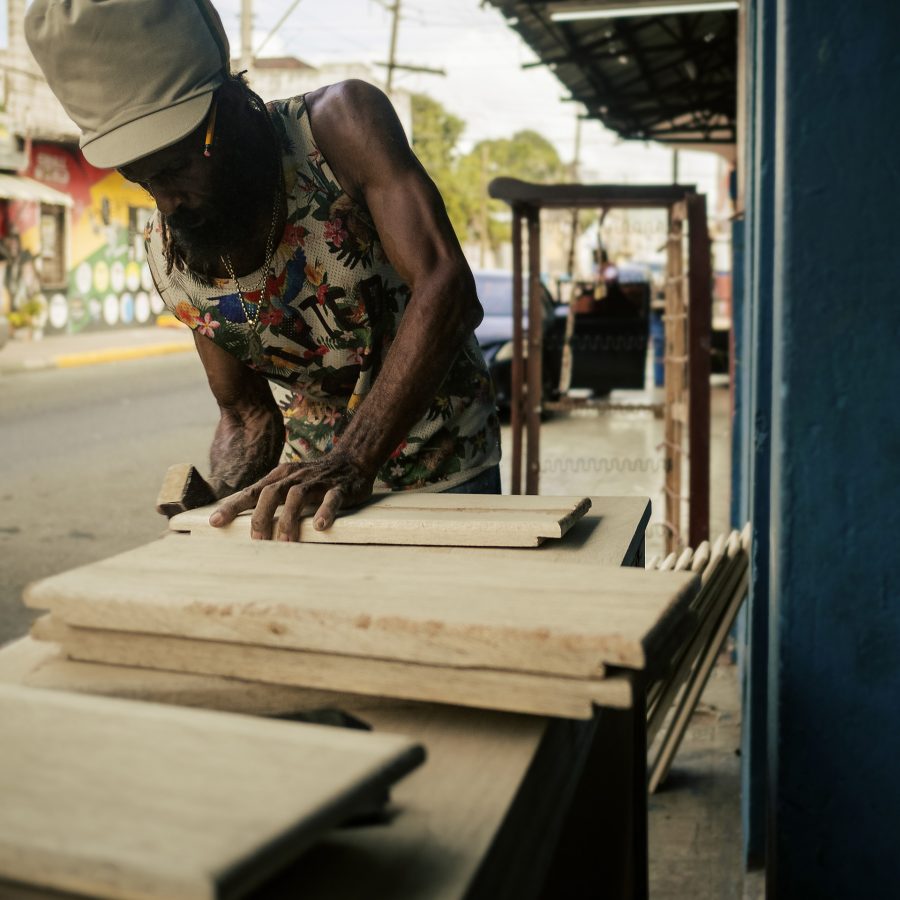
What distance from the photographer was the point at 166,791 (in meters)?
0.79

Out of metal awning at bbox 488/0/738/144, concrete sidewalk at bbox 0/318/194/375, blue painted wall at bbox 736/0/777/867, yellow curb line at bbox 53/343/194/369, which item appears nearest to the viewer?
blue painted wall at bbox 736/0/777/867

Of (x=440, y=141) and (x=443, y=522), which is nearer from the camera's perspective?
(x=443, y=522)

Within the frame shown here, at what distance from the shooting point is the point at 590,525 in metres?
1.75

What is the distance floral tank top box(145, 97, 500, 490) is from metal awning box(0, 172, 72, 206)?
18.6 metres

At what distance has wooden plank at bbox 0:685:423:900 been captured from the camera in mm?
705

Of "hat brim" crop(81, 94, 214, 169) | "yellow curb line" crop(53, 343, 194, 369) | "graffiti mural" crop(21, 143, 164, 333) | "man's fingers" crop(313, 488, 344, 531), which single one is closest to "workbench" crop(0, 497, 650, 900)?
"man's fingers" crop(313, 488, 344, 531)

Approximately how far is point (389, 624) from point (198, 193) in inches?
46.5

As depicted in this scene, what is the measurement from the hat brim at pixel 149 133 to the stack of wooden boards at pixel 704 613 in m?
2.02

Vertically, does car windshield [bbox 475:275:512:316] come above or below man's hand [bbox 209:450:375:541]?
above

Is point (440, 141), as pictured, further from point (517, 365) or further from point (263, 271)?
point (263, 271)

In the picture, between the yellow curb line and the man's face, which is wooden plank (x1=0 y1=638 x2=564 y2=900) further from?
the yellow curb line

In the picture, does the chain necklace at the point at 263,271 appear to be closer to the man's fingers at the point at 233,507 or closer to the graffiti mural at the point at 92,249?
the man's fingers at the point at 233,507

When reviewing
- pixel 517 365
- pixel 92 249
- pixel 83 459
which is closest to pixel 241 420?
pixel 517 365

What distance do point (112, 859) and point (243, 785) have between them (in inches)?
4.6
